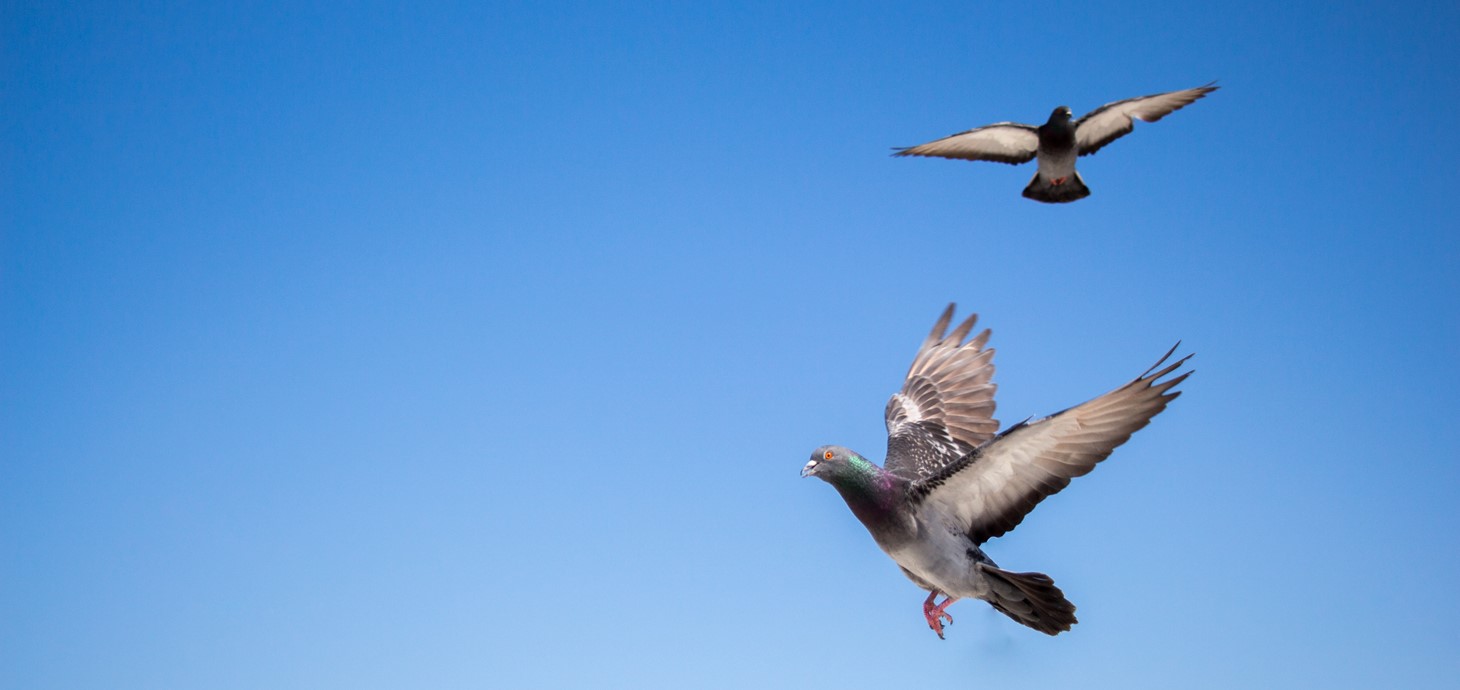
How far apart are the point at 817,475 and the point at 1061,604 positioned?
7.56 feet

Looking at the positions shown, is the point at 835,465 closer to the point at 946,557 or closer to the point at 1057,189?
the point at 946,557

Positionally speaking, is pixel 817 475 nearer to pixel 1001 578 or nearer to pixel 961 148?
pixel 1001 578

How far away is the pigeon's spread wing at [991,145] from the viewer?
49.8ft

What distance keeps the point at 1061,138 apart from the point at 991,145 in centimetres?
146

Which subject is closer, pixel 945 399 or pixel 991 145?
pixel 945 399

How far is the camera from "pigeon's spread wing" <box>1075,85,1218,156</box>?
1455cm

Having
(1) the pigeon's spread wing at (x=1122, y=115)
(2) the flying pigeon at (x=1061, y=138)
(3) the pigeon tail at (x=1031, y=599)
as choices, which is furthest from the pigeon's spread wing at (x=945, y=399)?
(3) the pigeon tail at (x=1031, y=599)

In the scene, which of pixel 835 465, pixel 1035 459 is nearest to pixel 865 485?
pixel 835 465

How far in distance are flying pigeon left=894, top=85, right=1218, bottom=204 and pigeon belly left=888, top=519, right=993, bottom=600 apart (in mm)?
6463

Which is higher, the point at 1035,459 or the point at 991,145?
the point at 991,145

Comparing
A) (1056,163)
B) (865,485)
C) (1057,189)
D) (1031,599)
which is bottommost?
(1031,599)

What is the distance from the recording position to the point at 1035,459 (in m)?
9.34

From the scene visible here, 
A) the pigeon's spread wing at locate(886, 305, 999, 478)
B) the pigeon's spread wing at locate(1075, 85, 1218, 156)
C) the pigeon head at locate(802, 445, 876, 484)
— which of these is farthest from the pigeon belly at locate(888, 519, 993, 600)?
the pigeon's spread wing at locate(1075, 85, 1218, 156)

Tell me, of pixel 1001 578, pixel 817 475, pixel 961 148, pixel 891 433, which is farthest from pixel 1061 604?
pixel 961 148
